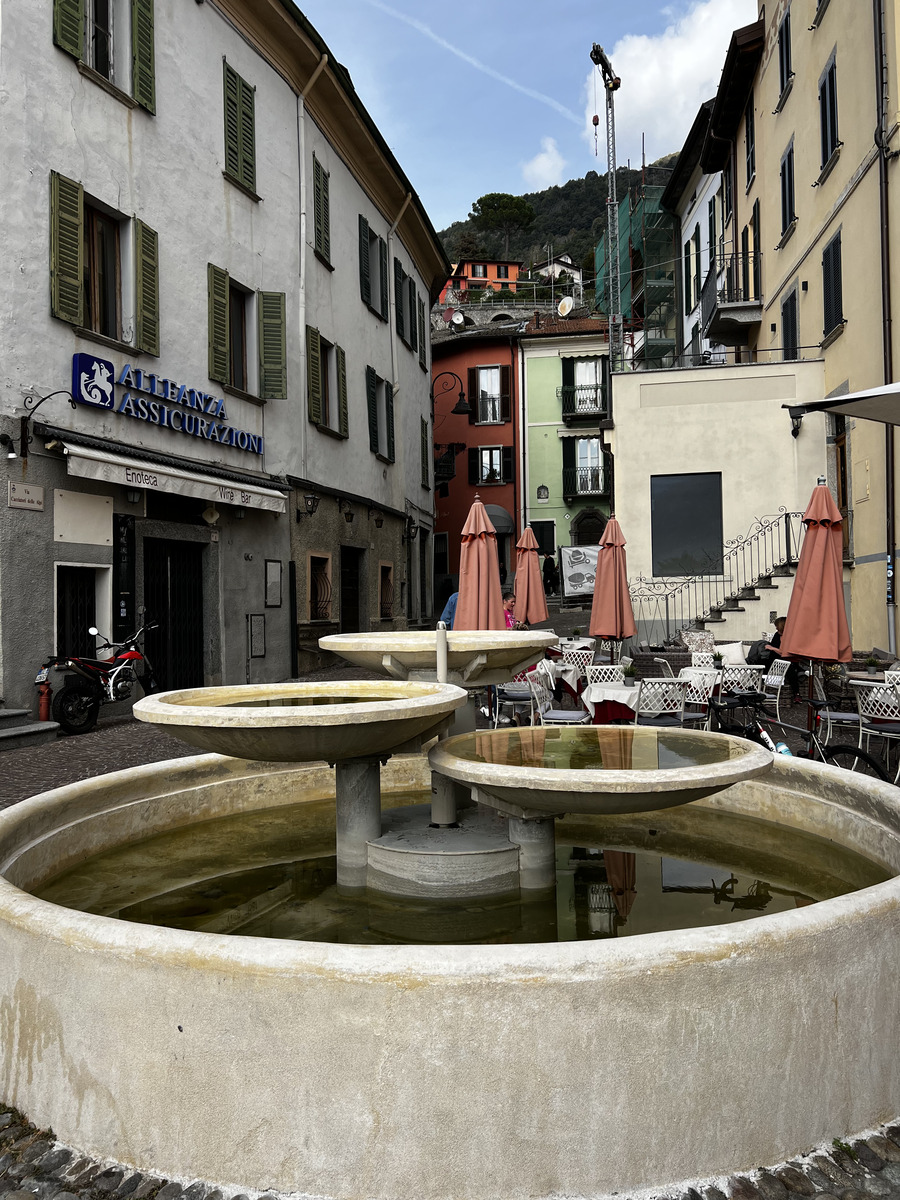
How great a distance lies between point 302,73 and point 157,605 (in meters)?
9.99

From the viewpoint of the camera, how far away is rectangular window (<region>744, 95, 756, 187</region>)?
20.0m

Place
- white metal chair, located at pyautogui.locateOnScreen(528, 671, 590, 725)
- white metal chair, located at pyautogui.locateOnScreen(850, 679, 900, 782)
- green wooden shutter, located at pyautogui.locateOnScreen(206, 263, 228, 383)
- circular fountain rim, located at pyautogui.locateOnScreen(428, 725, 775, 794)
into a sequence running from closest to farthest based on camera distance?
circular fountain rim, located at pyautogui.locateOnScreen(428, 725, 775, 794) → white metal chair, located at pyautogui.locateOnScreen(850, 679, 900, 782) → white metal chair, located at pyautogui.locateOnScreen(528, 671, 590, 725) → green wooden shutter, located at pyautogui.locateOnScreen(206, 263, 228, 383)

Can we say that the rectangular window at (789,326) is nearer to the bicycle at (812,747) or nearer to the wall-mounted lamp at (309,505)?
the wall-mounted lamp at (309,505)

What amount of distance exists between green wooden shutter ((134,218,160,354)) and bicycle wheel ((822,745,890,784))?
366 inches

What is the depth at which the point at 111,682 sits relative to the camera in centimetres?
1039

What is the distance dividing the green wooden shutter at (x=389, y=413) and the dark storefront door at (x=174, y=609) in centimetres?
882

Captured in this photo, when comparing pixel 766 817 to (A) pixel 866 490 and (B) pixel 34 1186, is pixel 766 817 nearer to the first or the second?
(B) pixel 34 1186

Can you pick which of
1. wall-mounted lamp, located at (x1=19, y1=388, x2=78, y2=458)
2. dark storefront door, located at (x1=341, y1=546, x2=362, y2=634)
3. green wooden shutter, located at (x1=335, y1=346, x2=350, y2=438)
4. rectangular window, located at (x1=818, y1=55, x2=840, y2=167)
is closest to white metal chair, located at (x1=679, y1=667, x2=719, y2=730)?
wall-mounted lamp, located at (x1=19, y1=388, x2=78, y2=458)

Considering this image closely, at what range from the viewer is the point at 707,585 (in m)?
16.0

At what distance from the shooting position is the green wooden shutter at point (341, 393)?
17.8 metres

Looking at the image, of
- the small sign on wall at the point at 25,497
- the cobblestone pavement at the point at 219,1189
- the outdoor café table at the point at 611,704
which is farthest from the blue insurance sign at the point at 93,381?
the cobblestone pavement at the point at 219,1189

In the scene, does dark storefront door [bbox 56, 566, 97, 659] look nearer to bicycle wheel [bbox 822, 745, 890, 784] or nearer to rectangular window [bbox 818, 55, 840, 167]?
bicycle wheel [bbox 822, 745, 890, 784]

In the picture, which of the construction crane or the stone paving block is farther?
the construction crane

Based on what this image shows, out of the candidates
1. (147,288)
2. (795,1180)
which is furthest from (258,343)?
(795,1180)
